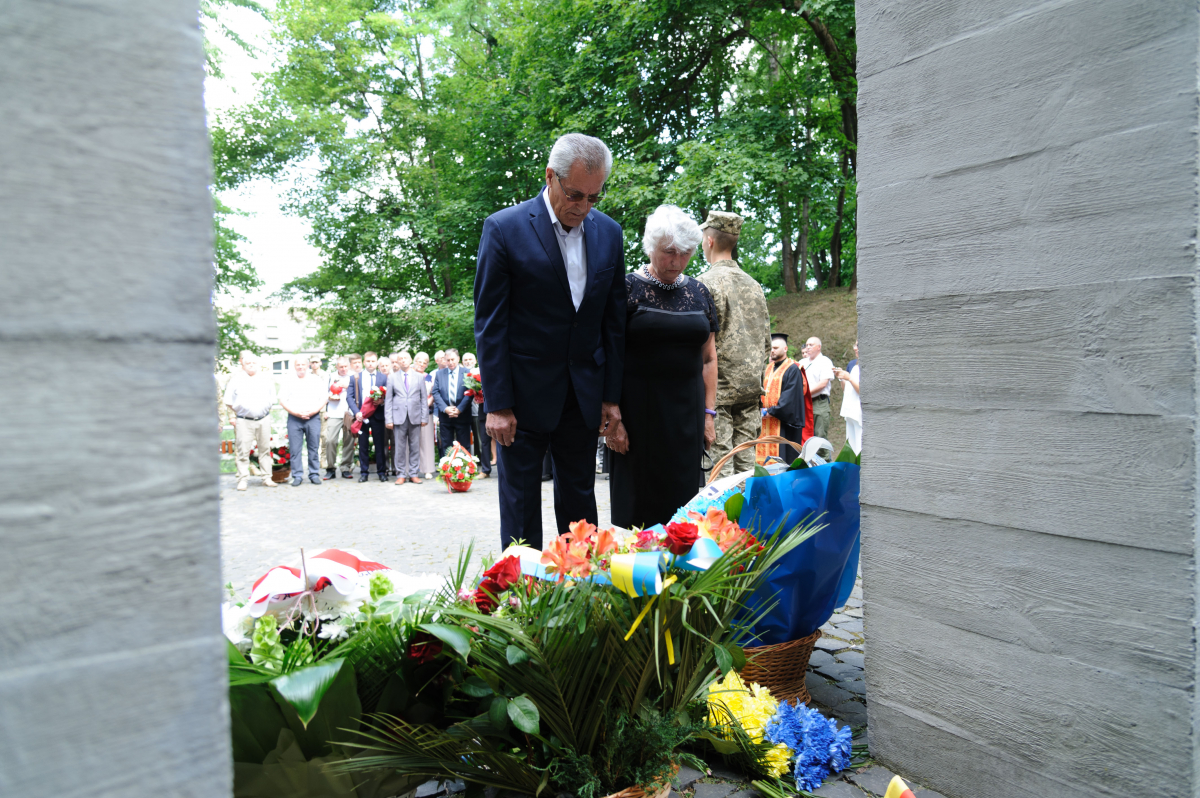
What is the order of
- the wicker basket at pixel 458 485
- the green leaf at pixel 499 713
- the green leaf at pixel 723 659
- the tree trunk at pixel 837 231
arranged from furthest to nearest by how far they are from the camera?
the tree trunk at pixel 837 231 < the wicker basket at pixel 458 485 < the green leaf at pixel 723 659 < the green leaf at pixel 499 713

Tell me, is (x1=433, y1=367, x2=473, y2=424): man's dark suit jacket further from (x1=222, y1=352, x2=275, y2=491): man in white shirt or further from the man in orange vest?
the man in orange vest

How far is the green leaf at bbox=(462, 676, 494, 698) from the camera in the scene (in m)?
1.77

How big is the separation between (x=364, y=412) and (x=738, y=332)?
8.99 metres

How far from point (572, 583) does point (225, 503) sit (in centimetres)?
967

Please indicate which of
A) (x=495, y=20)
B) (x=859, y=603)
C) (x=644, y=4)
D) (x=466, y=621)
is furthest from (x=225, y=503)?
(x=495, y=20)

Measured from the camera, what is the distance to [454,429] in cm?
1270

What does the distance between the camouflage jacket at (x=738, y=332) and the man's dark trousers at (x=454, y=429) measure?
8.37 m

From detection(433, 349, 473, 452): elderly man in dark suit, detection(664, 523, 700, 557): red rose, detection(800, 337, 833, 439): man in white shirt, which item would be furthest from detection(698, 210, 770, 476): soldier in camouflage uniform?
detection(433, 349, 473, 452): elderly man in dark suit

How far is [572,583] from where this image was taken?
6.04 ft

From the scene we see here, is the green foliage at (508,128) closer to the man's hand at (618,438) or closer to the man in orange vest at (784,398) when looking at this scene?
the man in orange vest at (784,398)

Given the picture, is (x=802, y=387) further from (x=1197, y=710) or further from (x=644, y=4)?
(x=644, y=4)

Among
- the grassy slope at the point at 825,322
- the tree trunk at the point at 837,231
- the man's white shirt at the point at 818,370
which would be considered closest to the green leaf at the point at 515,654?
the man's white shirt at the point at 818,370

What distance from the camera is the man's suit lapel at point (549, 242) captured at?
10.3 ft

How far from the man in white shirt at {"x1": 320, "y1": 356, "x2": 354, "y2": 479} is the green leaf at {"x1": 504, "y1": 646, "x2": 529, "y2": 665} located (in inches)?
Result: 470
